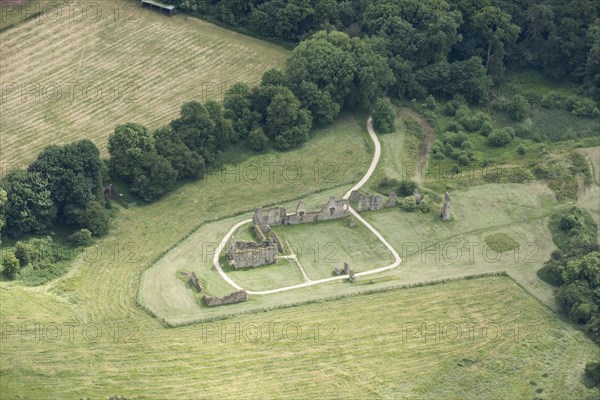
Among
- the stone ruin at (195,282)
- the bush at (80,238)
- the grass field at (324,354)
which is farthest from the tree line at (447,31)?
the bush at (80,238)

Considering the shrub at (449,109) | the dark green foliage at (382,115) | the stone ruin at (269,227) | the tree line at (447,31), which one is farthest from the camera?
the tree line at (447,31)

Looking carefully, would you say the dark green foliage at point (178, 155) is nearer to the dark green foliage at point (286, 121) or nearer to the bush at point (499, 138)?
the dark green foliage at point (286, 121)

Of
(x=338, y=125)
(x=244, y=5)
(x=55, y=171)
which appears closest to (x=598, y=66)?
(x=338, y=125)

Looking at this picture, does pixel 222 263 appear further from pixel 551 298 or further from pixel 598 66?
pixel 598 66

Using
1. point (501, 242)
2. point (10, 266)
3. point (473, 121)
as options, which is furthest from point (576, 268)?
point (10, 266)

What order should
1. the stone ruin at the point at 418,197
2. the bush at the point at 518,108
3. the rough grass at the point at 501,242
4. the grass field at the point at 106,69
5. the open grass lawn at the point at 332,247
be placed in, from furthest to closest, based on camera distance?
1. the bush at the point at 518,108
2. the grass field at the point at 106,69
3. the stone ruin at the point at 418,197
4. the rough grass at the point at 501,242
5. the open grass lawn at the point at 332,247

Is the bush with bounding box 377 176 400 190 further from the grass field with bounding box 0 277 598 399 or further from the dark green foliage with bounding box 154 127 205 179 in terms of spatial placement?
the dark green foliage with bounding box 154 127 205 179
